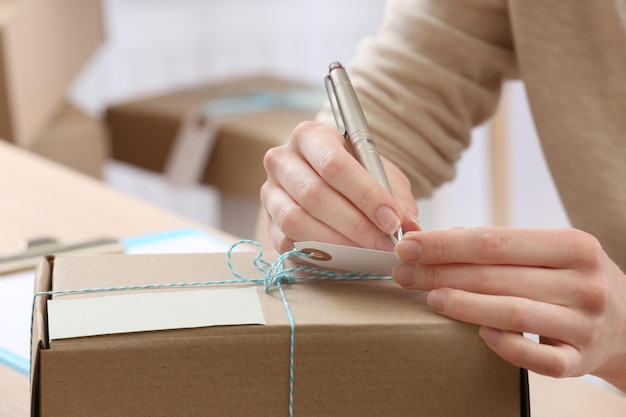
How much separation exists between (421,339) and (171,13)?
187 centimetres

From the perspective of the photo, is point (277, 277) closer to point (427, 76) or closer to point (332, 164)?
point (332, 164)

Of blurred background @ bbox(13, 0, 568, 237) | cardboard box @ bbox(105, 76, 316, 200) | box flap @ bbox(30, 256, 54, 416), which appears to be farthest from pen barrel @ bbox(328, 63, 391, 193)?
blurred background @ bbox(13, 0, 568, 237)

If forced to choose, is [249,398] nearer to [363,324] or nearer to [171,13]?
[363,324]

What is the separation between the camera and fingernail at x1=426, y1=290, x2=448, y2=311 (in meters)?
0.50

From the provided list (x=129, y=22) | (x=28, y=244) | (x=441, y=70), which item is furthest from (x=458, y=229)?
(x=129, y=22)

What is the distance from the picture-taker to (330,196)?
1.90ft

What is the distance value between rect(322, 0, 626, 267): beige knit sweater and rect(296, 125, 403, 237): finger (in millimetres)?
233

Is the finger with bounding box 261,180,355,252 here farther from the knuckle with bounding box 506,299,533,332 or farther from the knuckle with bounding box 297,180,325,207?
the knuckle with bounding box 506,299,533,332

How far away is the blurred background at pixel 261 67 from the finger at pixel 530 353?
59.2 inches

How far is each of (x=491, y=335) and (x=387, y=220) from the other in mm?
95

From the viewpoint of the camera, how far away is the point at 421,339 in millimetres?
495

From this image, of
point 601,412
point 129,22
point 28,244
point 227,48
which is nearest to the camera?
point 601,412

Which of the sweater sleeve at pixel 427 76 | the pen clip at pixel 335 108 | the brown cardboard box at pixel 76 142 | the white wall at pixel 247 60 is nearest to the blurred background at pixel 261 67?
the white wall at pixel 247 60

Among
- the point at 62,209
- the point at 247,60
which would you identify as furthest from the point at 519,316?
the point at 247,60
